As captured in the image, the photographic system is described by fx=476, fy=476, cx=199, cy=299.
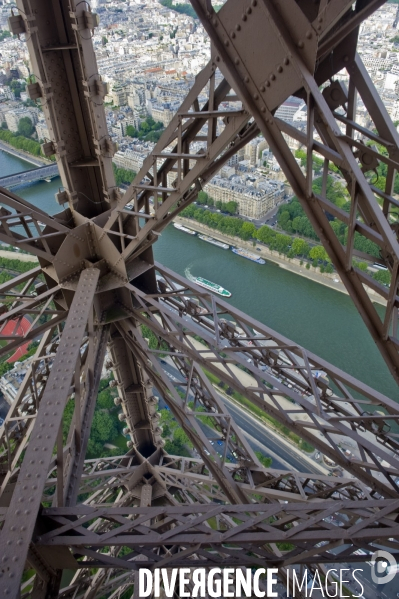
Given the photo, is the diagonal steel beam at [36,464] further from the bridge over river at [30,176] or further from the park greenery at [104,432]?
the bridge over river at [30,176]

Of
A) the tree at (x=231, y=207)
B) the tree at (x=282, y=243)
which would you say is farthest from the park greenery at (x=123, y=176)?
the tree at (x=282, y=243)

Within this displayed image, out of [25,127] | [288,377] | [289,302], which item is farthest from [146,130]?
[288,377]

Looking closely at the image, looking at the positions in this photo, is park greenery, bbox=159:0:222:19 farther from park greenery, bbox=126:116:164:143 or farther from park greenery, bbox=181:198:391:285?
park greenery, bbox=181:198:391:285

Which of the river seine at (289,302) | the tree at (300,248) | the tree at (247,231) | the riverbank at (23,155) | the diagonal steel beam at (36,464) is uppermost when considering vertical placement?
the riverbank at (23,155)

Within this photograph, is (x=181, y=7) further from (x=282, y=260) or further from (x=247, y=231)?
(x=282, y=260)

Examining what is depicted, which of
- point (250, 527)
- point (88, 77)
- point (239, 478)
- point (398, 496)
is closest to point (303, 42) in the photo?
point (88, 77)

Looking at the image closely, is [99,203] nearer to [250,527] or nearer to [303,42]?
[303,42]

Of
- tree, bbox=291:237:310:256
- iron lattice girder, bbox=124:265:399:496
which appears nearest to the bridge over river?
tree, bbox=291:237:310:256
